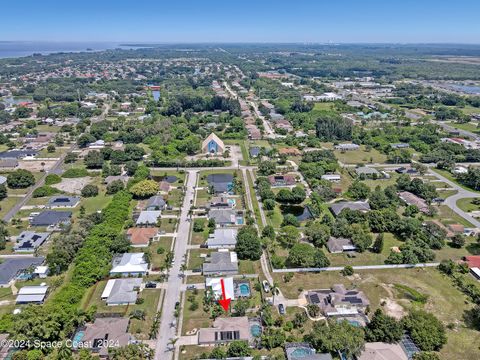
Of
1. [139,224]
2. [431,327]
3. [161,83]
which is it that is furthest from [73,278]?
[161,83]

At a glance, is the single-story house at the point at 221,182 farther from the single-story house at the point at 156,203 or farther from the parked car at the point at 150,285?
the parked car at the point at 150,285

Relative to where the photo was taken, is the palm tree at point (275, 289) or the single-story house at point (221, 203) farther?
the single-story house at point (221, 203)

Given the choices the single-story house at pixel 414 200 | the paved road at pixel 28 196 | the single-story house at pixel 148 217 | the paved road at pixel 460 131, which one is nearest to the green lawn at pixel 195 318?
the single-story house at pixel 148 217

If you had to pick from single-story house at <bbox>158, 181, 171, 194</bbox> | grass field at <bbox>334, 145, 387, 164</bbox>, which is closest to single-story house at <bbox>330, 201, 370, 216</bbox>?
grass field at <bbox>334, 145, 387, 164</bbox>

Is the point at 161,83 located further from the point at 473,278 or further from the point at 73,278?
the point at 473,278

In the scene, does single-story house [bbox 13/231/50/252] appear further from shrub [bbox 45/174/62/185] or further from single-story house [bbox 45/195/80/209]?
shrub [bbox 45/174/62/185]

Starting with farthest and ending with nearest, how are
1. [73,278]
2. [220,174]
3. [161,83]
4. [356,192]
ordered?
[161,83] → [220,174] → [356,192] → [73,278]
